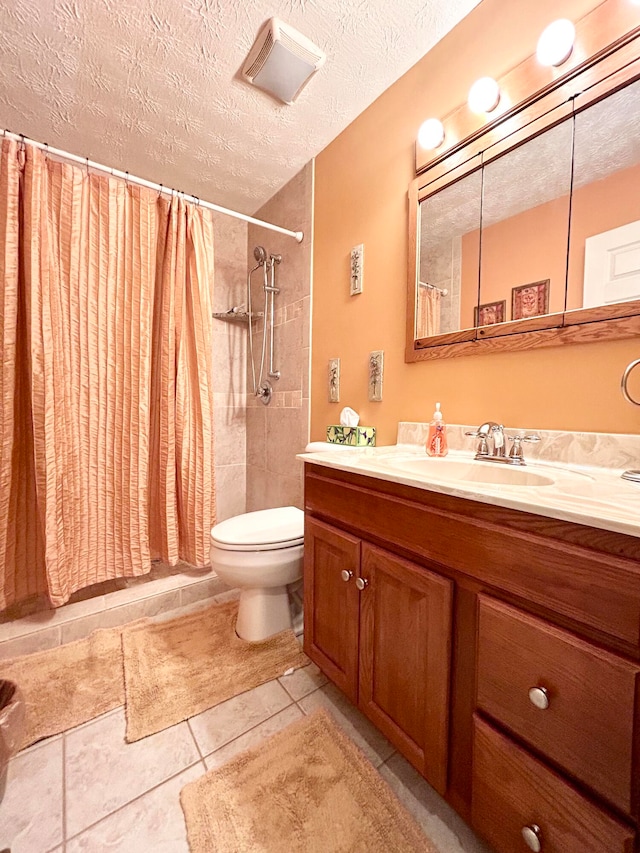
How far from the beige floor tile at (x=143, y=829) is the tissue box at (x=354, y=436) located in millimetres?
1162

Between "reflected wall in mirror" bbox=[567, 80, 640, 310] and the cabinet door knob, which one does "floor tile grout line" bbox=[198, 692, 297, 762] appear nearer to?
the cabinet door knob

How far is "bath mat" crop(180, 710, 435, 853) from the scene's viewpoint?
0.75 m

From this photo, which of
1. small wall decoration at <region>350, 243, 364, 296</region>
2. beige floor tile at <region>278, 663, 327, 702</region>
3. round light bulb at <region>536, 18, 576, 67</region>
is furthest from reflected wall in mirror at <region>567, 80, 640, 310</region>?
beige floor tile at <region>278, 663, 327, 702</region>

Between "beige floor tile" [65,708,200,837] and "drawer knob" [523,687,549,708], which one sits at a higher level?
"drawer knob" [523,687,549,708]

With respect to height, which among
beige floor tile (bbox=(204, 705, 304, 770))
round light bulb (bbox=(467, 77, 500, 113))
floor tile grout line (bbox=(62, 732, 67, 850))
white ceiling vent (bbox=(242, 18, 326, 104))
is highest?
white ceiling vent (bbox=(242, 18, 326, 104))

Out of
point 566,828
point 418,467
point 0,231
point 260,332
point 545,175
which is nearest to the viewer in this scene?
point 566,828

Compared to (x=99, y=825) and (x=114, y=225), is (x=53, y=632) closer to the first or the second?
(x=99, y=825)

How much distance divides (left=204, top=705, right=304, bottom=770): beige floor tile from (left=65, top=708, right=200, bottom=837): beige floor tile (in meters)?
0.06

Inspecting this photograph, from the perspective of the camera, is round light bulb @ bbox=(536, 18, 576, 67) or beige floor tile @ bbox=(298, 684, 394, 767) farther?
beige floor tile @ bbox=(298, 684, 394, 767)

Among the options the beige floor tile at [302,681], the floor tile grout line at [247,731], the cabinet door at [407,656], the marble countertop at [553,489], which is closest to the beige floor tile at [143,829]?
the floor tile grout line at [247,731]

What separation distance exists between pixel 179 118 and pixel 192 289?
70cm

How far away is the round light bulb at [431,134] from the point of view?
3.80ft

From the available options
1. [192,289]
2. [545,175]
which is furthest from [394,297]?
[192,289]

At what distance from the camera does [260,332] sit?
223 centimetres
